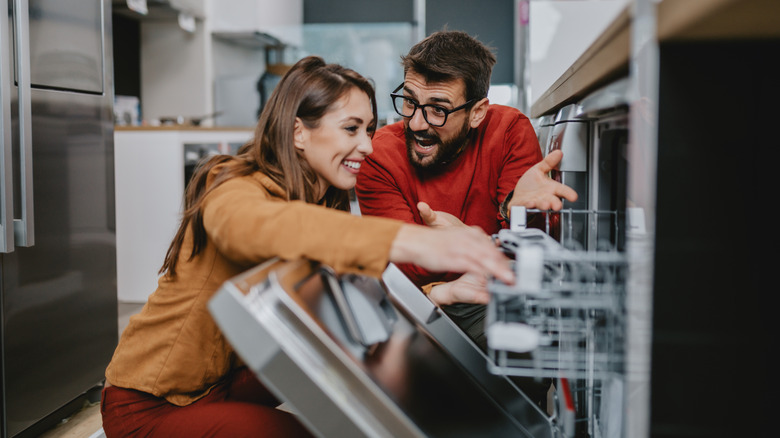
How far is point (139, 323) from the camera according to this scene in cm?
123

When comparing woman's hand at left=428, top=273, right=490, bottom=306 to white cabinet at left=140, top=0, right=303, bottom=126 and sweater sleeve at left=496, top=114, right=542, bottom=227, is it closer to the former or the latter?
sweater sleeve at left=496, top=114, right=542, bottom=227

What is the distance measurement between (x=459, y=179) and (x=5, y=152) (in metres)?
1.18

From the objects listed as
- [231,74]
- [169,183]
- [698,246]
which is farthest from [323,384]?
[231,74]

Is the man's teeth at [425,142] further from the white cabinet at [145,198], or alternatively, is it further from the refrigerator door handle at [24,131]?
the white cabinet at [145,198]

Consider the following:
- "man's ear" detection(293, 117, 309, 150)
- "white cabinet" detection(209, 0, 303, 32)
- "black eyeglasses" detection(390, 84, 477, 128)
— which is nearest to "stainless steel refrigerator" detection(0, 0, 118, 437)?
"man's ear" detection(293, 117, 309, 150)

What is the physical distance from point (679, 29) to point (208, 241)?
0.82 metres

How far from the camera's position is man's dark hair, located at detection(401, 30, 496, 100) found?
1.77 m

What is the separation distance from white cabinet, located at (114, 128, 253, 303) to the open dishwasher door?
2.78m

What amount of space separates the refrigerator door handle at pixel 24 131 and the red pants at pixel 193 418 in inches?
31.5

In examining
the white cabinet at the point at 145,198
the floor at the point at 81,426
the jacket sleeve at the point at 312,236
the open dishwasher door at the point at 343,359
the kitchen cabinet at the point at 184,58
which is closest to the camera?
the open dishwasher door at the point at 343,359

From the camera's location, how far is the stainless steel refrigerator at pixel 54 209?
71.9 inches

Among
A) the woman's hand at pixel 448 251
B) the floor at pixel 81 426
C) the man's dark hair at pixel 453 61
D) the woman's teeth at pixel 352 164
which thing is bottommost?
the floor at pixel 81 426

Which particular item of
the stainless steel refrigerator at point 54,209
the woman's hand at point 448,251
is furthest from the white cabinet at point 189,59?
the woman's hand at point 448,251

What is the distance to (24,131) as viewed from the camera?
6.01 ft
